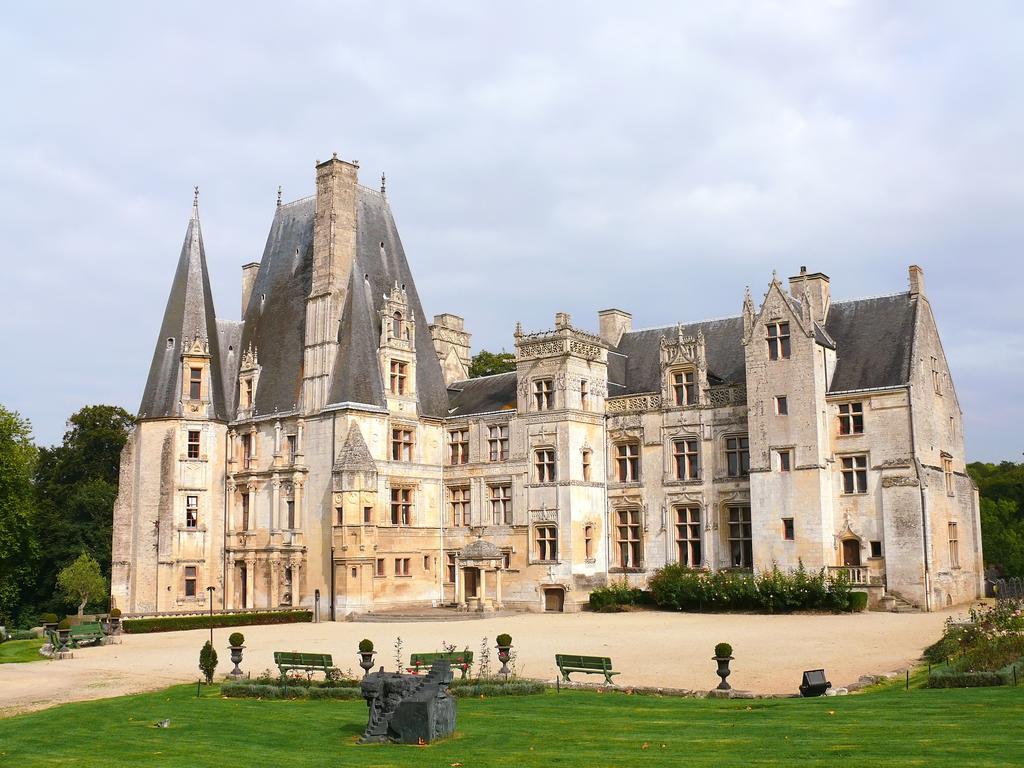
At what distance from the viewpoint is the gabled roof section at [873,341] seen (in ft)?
122

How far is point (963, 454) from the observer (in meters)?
41.7

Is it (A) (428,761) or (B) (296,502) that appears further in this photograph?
(B) (296,502)

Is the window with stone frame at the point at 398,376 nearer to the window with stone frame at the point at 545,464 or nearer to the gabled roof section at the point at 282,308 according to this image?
the gabled roof section at the point at 282,308

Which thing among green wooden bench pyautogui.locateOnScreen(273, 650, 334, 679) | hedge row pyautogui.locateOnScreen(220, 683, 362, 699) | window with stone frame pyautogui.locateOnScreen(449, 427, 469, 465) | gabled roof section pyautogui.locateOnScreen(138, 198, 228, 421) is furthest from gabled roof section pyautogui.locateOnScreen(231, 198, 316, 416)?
hedge row pyautogui.locateOnScreen(220, 683, 362, 699)

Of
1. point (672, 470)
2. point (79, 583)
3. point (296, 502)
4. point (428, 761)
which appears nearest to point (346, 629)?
point (296, 502)

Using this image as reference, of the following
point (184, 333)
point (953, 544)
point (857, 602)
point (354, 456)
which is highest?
point (184, 333)

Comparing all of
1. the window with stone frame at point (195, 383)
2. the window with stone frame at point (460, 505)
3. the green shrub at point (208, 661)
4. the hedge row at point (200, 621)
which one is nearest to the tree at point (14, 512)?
the window with stone frame at point (195, 383)

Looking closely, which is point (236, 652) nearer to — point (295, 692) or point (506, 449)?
point (295, 692)

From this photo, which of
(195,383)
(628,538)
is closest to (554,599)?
(628,538)

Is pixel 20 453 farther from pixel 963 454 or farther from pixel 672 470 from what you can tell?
pixel 963 454

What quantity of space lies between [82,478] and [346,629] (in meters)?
30.1

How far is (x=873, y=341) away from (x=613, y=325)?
41.1 feet

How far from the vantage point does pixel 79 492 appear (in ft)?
180

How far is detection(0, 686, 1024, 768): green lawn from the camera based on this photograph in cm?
1144
